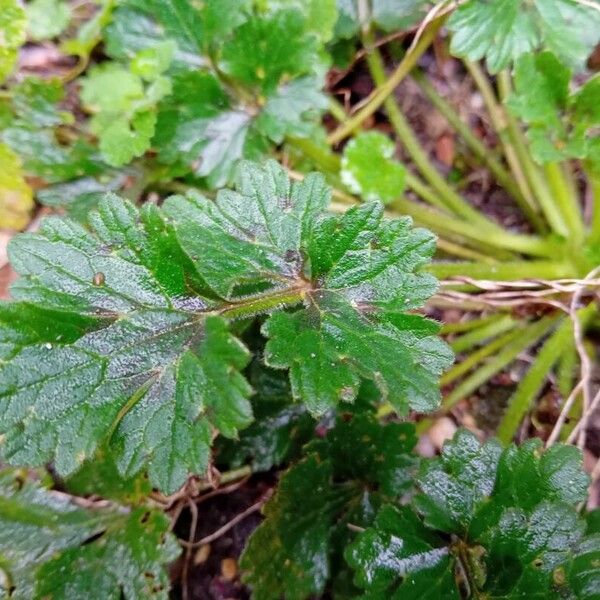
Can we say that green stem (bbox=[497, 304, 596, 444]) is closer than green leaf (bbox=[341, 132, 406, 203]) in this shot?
Yes

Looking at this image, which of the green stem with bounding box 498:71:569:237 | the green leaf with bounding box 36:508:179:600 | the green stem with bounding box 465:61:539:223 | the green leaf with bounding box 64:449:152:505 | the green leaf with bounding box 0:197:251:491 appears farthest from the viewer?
the green stem with bounding box 465:61:539:223

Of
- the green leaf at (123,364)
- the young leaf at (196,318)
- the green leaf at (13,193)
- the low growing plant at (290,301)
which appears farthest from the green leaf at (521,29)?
the green leaf at (13,193)

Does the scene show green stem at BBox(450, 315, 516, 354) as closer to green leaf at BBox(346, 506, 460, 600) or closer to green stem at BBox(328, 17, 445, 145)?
green leaf at BBox(346, 506, 460, 600)

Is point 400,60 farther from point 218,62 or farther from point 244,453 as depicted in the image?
point 244,453

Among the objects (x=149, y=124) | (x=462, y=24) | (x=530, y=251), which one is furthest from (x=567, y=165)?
(x=149, y=124)

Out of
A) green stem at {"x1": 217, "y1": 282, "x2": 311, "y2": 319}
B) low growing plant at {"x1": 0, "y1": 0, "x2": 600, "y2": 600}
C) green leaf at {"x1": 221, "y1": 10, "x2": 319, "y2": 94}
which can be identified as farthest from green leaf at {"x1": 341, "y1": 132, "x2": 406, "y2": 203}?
green stem at {"x1": 217, "y1": 282, "x2": 311, "y2": 319}

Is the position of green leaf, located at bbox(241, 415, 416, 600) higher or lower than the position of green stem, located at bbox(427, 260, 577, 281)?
lower

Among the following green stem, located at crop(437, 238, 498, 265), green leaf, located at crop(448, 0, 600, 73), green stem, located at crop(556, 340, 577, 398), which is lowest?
green stem, located at crop(556, 340, 577, 398)
